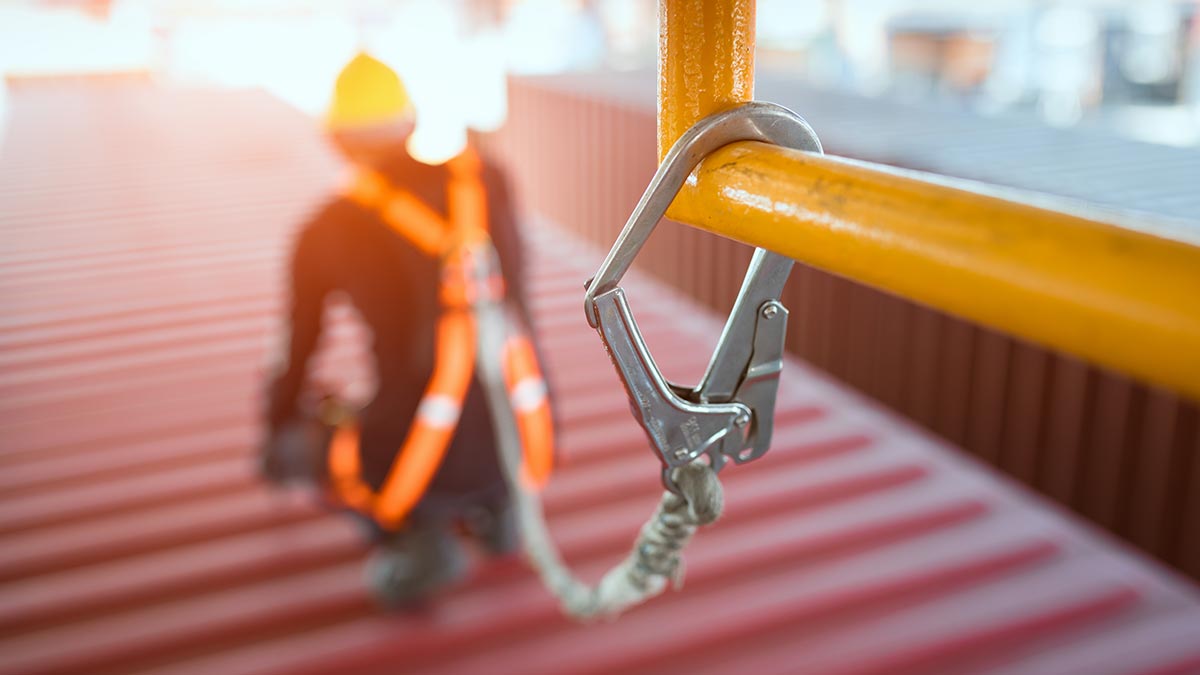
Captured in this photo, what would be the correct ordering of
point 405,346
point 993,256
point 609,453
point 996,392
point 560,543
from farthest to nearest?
point 996,392 < point 609,453 < point 560,543 < point 405,346 < point 993,256

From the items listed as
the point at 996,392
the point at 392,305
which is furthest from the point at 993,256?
the point at 996,392

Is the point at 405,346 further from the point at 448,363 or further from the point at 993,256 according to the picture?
the point at 993,256

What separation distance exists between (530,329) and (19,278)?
4350 millimetres

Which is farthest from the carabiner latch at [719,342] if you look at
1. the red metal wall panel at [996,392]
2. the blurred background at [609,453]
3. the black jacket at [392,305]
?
the red metal wall panel at [996,392]

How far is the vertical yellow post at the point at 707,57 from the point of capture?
0.67 meters

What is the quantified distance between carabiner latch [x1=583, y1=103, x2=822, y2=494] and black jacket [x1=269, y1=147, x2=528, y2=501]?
177cm

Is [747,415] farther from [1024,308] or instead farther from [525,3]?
[525,3]

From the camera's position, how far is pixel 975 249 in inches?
17.8

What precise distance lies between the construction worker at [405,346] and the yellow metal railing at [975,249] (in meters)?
1.83

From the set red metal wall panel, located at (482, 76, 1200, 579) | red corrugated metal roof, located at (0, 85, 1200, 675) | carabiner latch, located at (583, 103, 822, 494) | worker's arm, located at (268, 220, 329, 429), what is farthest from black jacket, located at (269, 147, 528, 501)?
red metal wall panel, located at (482, 76, 1200, 579)

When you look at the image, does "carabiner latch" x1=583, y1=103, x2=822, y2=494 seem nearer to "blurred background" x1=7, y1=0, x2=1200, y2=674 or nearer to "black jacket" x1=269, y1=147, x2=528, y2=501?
"blurred background" x1=7, y1=0, x2=1200, y2=674

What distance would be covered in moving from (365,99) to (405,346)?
25.4 inches

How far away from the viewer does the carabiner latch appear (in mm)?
630

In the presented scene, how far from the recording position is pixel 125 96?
12117 millimetres
